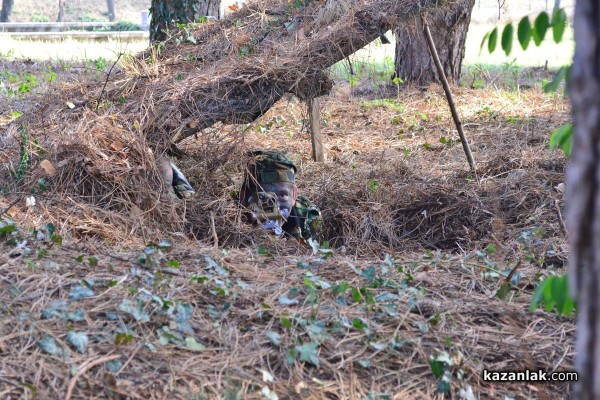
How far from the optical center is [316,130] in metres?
6.97

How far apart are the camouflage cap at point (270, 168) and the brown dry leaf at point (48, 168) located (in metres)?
1.47

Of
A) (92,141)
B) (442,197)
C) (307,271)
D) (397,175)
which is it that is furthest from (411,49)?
(307,271)

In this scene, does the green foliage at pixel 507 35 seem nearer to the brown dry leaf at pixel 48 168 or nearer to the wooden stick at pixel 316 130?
the brown dry leaf at pixel 48 168

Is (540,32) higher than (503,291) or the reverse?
higher

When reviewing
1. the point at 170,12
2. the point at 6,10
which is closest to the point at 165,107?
the point at 170,12

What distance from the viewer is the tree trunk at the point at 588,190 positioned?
4.60ft

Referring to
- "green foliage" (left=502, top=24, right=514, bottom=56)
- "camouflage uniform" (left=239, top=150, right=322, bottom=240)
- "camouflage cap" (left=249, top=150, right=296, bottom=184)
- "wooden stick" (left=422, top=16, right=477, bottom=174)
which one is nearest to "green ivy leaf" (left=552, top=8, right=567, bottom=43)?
"green foliage" (left=502, top=24, right=514, bottom=56)

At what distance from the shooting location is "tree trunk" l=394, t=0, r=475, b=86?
983 centimetres

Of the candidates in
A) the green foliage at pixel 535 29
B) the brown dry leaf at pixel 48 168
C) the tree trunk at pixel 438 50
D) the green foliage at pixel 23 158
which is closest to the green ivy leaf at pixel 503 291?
the green foliage at pixel 535 29

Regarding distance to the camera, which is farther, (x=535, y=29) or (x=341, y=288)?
(x=341, y=288)

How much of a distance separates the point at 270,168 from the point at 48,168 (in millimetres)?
1632

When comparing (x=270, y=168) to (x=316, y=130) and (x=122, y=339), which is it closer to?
(x=316, y=130)

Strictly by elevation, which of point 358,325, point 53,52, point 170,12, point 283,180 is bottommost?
point 358,325

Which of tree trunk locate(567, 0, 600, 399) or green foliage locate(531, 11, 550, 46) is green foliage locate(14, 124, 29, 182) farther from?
tree trunk locate(567, 0, 600, 399)
